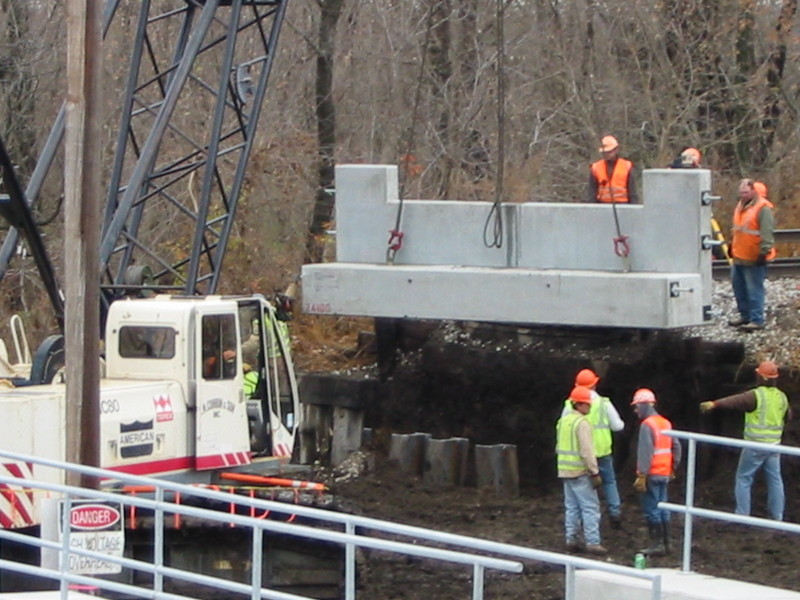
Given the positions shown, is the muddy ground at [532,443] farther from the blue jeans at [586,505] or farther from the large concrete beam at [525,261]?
the large concrete beam at [525,261]

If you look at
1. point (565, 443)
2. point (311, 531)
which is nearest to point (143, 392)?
point (565, 443)

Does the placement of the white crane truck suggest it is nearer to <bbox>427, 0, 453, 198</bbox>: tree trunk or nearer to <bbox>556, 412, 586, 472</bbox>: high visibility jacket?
<bbox>556, 412, 586, 472</bbox>: high visibility jacket

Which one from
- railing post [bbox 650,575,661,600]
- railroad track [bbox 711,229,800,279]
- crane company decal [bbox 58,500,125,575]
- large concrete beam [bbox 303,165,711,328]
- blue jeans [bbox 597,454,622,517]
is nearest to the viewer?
railing post [bbox 650,575,661,600]

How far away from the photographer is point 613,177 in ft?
57.3

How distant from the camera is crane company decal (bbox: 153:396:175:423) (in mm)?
14547

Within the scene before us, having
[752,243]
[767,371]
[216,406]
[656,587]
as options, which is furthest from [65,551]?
[752,243]

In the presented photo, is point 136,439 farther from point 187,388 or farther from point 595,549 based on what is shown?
point 595,549

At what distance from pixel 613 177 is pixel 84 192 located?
651 cm

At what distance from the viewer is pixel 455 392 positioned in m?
20.2

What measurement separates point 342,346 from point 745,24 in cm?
971

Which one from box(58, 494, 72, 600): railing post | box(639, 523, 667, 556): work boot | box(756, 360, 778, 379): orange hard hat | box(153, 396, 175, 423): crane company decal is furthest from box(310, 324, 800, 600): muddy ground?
box(58, 494, 72, 600): railing post

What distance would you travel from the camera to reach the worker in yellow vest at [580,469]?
590 inches

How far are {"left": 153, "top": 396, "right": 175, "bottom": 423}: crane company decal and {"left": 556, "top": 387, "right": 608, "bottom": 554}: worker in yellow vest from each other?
3756 millimetres

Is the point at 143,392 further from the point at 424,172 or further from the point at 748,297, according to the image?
the point at 424,172
